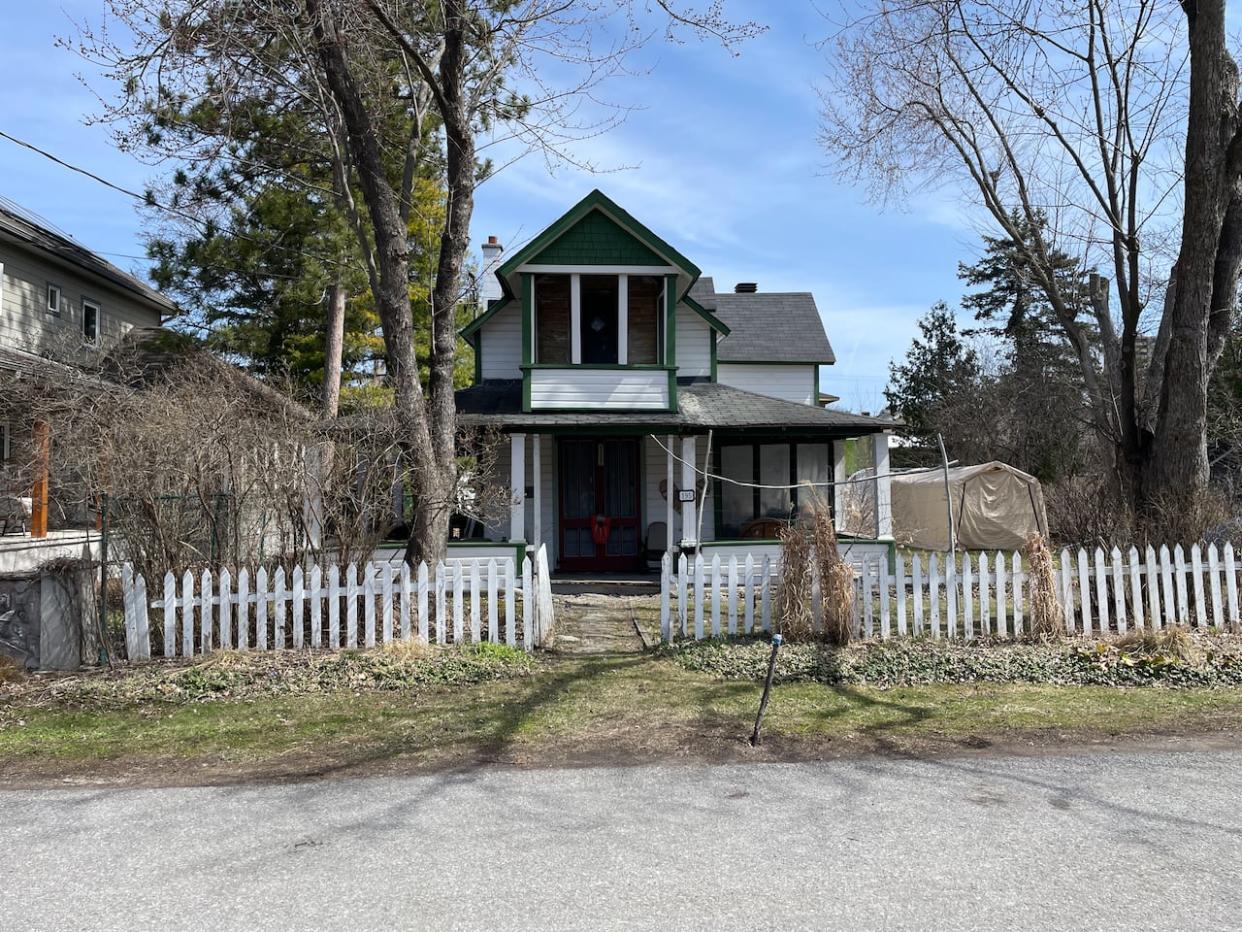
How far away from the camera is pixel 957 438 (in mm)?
33188

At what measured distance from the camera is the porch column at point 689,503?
14.8 m

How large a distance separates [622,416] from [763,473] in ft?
11.9

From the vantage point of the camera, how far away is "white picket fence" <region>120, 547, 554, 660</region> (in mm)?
8430

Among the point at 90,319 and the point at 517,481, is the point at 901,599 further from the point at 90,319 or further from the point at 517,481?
the point at 90,319

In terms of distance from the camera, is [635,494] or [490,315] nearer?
[635,494]

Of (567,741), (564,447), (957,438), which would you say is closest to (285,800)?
(567,741)

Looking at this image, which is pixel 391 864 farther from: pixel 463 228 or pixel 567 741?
pixel 463 228

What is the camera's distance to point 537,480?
15.1m

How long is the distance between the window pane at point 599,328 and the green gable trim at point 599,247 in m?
1.25

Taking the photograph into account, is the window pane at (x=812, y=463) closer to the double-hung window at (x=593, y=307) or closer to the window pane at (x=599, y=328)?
the double-hung window at (x=593, y=307)

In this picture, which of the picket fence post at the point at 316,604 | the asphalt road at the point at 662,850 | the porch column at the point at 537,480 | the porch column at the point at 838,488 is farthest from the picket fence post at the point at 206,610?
the porch column at the point at 838,488

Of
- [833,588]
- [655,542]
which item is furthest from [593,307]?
[833,588]

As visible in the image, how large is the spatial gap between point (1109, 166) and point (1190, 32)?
1.93m

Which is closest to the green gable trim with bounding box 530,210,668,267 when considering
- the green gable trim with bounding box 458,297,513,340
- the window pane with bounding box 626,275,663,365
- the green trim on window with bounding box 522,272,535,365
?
the green trim on window with bounding box 522,272,535,365
